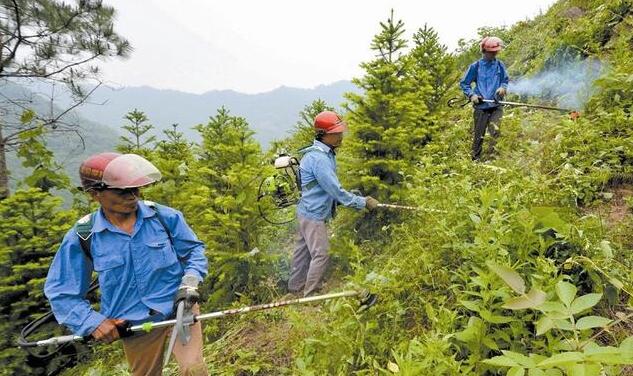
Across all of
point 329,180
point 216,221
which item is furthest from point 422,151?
point 216,221

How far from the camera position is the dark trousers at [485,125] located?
7668 millimetres

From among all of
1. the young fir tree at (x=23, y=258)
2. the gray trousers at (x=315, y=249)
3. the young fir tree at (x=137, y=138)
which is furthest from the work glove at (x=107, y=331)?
the young fir tree at (x=137, y=138)

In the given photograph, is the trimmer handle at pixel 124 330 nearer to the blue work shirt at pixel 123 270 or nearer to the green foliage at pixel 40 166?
the blue work shirt at pixel 123 270

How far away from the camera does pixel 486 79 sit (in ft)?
25.0

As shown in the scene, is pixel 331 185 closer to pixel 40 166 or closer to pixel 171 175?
pixel 171 175

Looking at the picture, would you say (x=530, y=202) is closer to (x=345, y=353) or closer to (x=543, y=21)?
(x=345, y=353)

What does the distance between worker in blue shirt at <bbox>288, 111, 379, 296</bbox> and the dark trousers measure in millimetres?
3295

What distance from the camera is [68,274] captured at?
3328 mm

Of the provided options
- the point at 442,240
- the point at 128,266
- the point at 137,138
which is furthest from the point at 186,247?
the point at 137,138

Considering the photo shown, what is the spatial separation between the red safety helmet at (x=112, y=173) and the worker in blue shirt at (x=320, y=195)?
259cm

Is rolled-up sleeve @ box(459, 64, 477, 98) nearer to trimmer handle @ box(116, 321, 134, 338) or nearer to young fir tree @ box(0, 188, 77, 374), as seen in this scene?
trimmer handle @ box(116, 321, 134, 338)

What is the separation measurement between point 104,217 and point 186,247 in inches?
29.6

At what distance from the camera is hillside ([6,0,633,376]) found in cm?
267

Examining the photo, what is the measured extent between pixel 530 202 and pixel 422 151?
2.98 m
